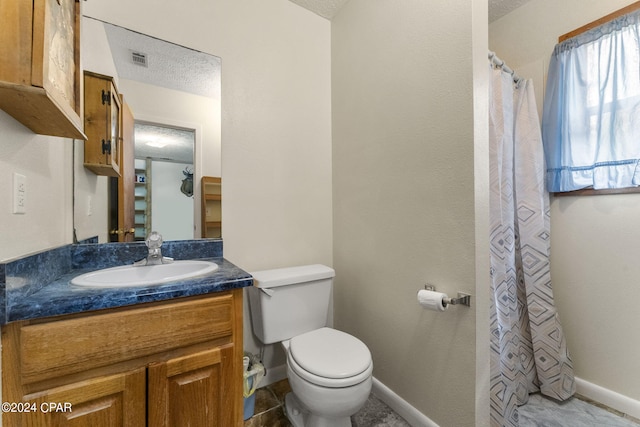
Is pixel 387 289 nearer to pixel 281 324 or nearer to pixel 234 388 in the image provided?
pixel 281 324

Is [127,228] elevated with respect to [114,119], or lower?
lower

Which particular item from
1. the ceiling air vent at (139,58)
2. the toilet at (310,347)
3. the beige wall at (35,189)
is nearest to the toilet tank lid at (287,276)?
the toilet at (310,347)

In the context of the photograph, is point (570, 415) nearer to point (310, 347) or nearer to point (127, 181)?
point (310, 347)

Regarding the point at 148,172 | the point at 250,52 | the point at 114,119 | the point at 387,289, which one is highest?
the point at 250,52

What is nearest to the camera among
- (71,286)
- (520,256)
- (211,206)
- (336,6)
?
(71,286)

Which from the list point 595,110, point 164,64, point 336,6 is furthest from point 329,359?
point 336,6

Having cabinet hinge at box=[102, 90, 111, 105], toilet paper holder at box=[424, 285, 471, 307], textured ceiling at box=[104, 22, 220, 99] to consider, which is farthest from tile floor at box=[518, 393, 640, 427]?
cabinet hinge at box=[102, 90, 111, 105]

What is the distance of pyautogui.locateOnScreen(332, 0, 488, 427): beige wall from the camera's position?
3.79 ft

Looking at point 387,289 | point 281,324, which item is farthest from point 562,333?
point 281,324

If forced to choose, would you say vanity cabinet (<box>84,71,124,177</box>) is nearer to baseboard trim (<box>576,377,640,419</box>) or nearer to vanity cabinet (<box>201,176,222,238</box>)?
vanity cabinet (<box>201,176,222,238</box>)

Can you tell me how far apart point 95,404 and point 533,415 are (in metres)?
2.07

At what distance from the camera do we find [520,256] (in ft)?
5.48

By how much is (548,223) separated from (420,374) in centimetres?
129

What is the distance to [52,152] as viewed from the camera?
3.43 feet
